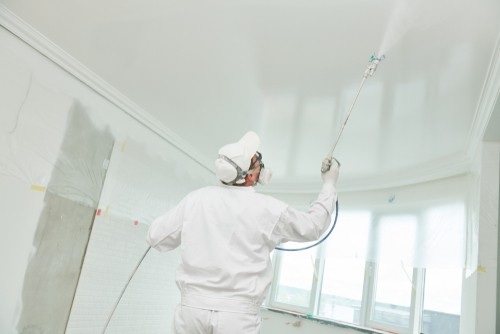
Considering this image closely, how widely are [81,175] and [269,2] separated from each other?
209 centimetres

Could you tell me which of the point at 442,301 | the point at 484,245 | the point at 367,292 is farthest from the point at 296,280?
the point at 484,245

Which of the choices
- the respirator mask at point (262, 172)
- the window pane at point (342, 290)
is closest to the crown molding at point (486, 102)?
the respirator mask at point (262, 172)

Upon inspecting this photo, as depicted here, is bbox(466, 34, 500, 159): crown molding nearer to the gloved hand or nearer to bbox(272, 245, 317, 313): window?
the gloved hand

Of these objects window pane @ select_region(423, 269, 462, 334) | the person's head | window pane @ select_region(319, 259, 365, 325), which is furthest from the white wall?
the person's head

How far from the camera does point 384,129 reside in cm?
335

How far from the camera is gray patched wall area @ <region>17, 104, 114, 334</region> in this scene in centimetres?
285

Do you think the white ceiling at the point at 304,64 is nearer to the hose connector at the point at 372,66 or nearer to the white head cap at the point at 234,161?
the hose connector at the point at 372,66

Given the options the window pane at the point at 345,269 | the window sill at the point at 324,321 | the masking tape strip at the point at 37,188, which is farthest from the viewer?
the window pane at the point at 345,269

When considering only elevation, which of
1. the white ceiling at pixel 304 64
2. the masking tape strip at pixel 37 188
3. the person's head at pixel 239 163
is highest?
the white ceiling at pixel 304 64

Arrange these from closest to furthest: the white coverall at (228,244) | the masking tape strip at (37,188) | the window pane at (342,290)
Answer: the white coverall at (228,244) → the masking tape strip at (37,188) → the window pane at (342,290)

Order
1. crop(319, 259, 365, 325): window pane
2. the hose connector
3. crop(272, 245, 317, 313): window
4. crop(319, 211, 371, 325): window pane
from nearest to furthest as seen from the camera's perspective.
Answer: the hose connector, crop(319, 211, 371, 325): window pane, crop(319, 259, 365, 325): window pane, crop(272, 245, 317, 313): window

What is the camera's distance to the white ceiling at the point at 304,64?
211 cm

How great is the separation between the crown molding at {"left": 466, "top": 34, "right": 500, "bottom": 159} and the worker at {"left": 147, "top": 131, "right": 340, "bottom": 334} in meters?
1.33

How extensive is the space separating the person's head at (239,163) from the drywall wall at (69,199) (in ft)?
5.81
